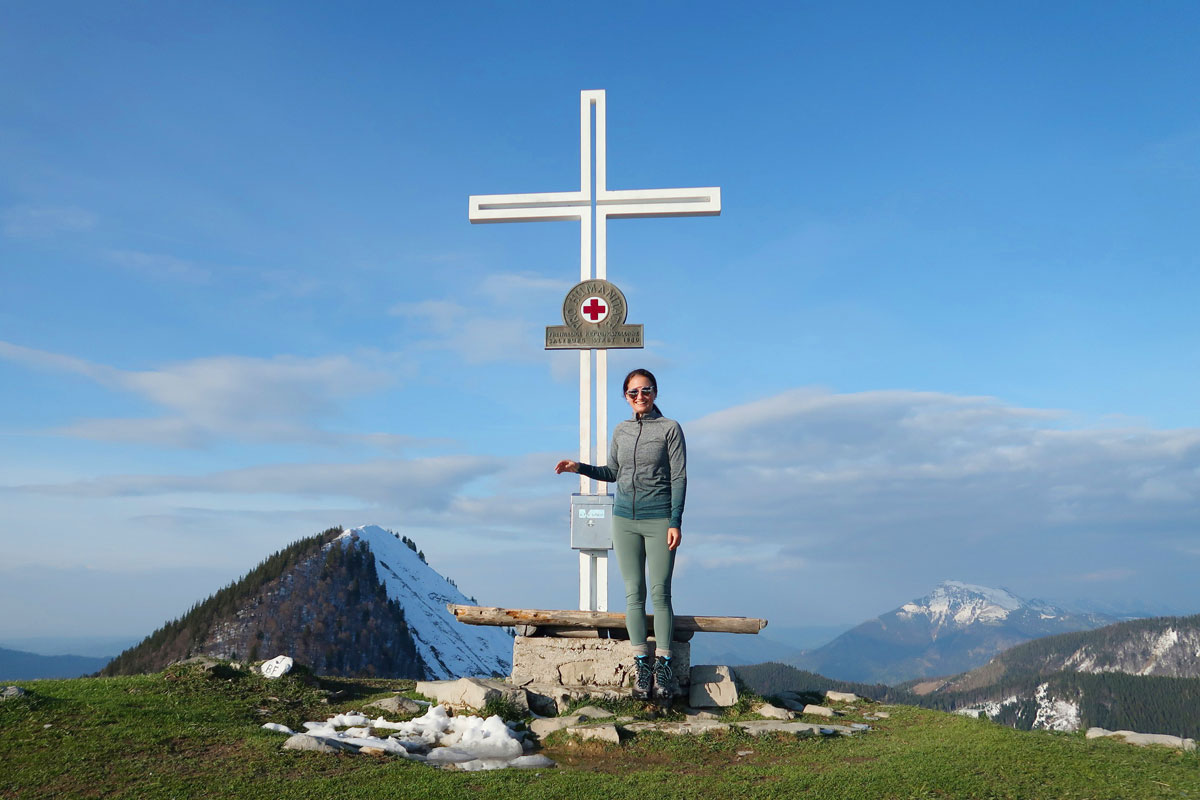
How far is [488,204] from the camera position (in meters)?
16.1

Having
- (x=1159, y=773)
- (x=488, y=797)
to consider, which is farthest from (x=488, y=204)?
(x=1159, y=773)

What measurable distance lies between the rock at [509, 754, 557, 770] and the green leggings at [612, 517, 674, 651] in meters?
2.49

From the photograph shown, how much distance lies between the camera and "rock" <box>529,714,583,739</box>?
972 centimetres

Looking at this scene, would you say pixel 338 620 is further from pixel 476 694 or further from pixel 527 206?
pixel 476 694

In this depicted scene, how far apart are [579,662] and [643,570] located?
2.25 metres

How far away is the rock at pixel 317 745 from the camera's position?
27.5 feet

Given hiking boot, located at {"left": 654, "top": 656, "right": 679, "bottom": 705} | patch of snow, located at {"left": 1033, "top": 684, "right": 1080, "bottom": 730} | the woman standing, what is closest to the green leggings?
the woman standing

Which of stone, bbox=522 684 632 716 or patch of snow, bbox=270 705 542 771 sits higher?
stone, bbox=522 684 632 716

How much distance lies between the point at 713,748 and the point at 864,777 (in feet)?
6.66

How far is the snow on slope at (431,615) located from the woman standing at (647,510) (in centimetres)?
4451

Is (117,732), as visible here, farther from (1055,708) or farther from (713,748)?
(1055,708)

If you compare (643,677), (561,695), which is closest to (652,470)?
(643,677)

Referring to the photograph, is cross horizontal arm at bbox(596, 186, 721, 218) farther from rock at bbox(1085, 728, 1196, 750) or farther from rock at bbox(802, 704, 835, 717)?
rock at bbox(1085, 728, 1196, 750)

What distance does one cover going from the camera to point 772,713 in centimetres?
1127
